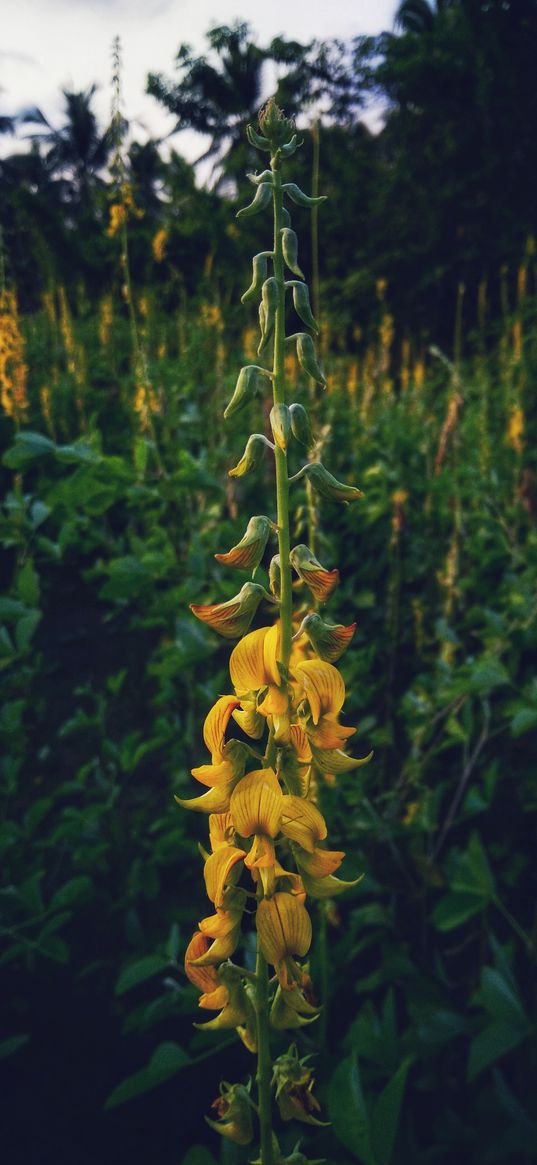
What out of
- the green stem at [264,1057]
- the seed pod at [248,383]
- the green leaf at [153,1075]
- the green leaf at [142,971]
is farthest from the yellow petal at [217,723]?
the green leaf at [142,971]

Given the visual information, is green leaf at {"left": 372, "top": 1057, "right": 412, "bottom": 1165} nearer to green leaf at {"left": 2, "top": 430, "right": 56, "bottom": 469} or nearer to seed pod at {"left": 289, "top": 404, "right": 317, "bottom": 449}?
seed pod at {"left": 289, "top": 404, "right": 317, "bottom": 449}

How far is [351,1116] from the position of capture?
1094 mm

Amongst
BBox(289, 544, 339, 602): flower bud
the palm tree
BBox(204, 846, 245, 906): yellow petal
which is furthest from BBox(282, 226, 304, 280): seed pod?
the palm tree

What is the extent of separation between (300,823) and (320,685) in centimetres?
16

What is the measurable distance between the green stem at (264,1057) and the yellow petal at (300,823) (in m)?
0.20

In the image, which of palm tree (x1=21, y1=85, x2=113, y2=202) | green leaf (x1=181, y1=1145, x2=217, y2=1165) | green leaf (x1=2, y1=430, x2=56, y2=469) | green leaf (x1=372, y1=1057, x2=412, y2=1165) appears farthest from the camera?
palm tree (x1=21, y1=85, x2=113, y2=202)

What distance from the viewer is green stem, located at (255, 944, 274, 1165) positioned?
93cm

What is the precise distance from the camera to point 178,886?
245 centimetres

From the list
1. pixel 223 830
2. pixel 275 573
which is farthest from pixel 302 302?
pixel 223 830

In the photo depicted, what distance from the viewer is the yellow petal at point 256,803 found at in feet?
2.75

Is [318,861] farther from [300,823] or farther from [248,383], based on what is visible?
[248,383]

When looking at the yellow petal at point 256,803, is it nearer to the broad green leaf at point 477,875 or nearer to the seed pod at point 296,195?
the seed pod at point 296,195

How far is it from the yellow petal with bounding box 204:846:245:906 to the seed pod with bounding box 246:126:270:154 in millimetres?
854

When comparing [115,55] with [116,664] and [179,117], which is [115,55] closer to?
[116,664]
